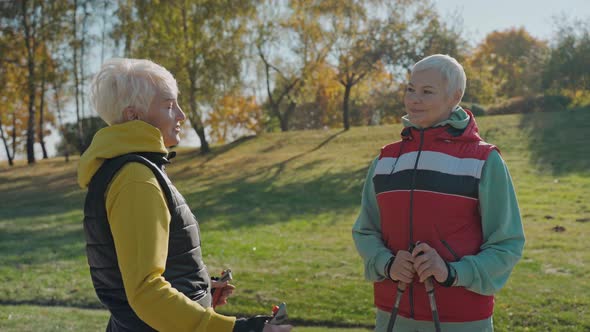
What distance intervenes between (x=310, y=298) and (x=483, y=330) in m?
6.34

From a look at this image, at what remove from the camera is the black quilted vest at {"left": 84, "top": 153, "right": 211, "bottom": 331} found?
2.57m

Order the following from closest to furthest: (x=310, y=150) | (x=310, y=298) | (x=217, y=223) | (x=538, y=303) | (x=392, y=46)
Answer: (x=538, y=303)
(x=310, y=298)
(x=217, y=223)
(x=310, y=150)
(x=392, y=46)

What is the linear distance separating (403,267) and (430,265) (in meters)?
0.14

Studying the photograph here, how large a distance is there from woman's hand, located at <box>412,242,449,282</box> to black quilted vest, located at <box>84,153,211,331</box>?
960 millimetres

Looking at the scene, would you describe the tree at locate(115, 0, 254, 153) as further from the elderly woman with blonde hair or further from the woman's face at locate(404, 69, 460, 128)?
the elderly woman with blonde hair

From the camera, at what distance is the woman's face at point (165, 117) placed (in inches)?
107

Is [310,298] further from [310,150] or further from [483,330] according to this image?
[310,150]

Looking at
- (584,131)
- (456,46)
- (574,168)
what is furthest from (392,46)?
(574,168)

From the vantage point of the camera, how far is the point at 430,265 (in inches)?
119

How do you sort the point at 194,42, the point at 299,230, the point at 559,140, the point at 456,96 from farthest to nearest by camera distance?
1. the point at 194,42
2. the point at 559,140
3. the point at 299,230
4. the point at 456,96

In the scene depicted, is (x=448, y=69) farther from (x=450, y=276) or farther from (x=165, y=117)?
(x=165, y=117)

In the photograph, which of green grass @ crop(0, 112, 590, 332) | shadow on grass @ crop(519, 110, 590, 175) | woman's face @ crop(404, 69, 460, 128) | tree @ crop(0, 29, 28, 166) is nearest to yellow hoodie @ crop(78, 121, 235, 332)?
woman's face @ crop(404, 69, 460, 128)

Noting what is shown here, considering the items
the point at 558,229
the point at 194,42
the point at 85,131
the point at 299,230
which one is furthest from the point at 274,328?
the point at 85,131

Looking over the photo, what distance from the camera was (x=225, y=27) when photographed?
32.8m
